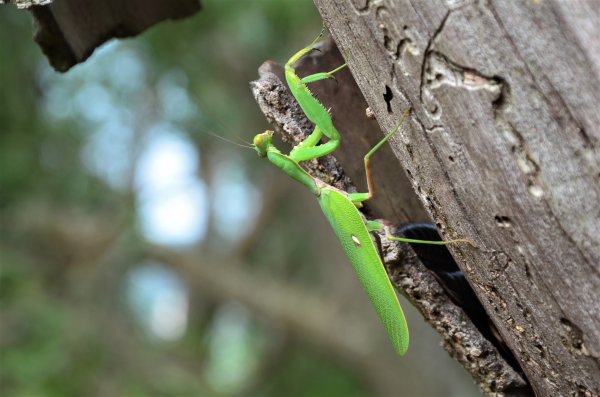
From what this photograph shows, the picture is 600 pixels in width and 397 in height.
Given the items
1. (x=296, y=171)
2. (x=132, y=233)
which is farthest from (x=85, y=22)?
(x=132, y=233)

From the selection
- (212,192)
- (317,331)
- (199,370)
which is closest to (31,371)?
(317,331)

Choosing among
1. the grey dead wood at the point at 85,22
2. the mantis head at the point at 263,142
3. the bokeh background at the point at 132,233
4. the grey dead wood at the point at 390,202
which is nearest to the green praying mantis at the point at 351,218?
the grey dead wood at the point at 390,202

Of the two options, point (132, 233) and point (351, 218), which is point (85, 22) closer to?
point (351, 218)

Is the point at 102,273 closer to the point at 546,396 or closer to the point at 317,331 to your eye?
the point at 317,331

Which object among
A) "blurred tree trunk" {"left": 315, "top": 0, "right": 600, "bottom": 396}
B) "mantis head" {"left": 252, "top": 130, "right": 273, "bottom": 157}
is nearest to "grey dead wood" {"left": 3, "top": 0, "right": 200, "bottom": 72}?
"mantis head" {"left": 252, "top": 130, "right": 273, "bottom": 157}

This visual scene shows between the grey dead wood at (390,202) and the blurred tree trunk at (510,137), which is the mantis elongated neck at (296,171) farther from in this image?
the blurred tree trunk at (510,137)

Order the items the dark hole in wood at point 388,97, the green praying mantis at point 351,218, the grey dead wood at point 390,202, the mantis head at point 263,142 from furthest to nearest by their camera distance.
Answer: the mantis head at point 263,142 → the green praying mantis at point 351,218 → the grey dead wood at point 390,202 → the dark hole in wood at point 388,97
